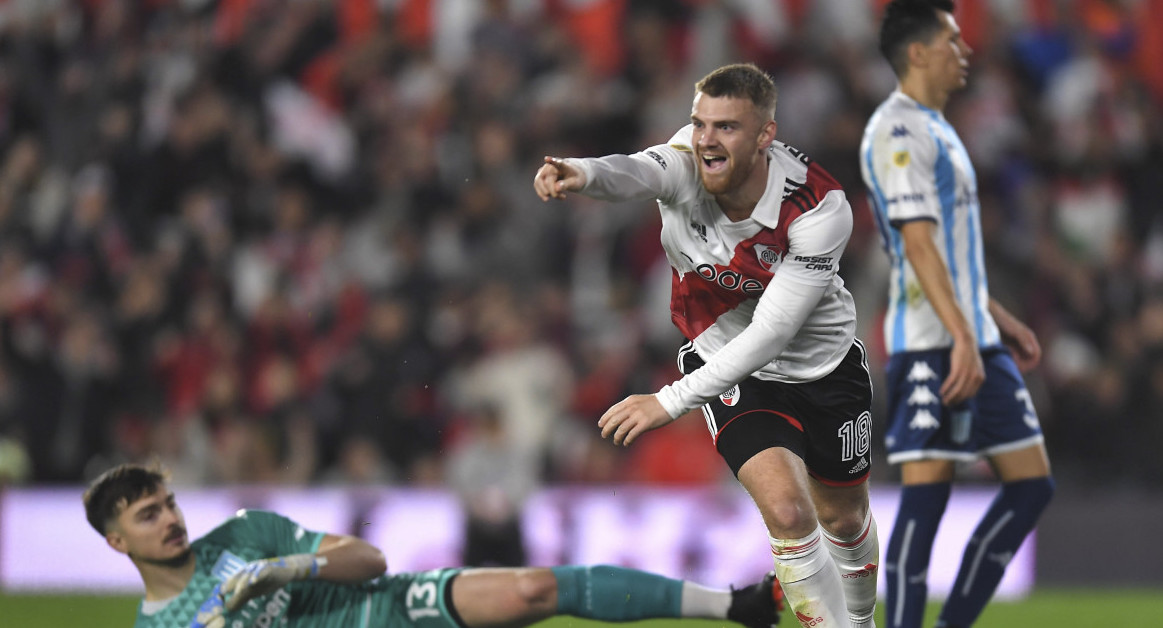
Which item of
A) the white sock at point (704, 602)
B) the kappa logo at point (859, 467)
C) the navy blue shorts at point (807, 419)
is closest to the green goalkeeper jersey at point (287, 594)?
the white sock at point (704, 602)

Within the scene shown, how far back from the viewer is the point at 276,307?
35.2 feet

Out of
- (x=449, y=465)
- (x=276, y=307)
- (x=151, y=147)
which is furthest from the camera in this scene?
(x=151, y=147)

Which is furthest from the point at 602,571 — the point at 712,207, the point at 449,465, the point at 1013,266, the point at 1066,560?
the point at 1013,266

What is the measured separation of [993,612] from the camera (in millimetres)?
8609

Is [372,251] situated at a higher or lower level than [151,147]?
lower

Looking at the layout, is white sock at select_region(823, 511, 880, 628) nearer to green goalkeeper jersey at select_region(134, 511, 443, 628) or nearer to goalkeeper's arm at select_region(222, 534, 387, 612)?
green goalkeeper jersey at select_region(134, 511, 443, 628)

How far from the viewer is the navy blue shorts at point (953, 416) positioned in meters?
5.02

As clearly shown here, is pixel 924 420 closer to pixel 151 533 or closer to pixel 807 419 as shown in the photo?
pixel 807 419

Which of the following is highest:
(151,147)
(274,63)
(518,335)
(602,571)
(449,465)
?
(274,63)

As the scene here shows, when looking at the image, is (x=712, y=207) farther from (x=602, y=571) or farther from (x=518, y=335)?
(x=518, y=335)

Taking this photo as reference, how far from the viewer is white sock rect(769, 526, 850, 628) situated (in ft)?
15.2

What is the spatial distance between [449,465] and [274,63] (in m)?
4.26

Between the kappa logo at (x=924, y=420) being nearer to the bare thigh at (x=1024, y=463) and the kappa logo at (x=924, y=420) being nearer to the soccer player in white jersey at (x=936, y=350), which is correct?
the soccer player in white jersey at (x=936, y=350)

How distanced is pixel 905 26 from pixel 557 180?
1.83m
